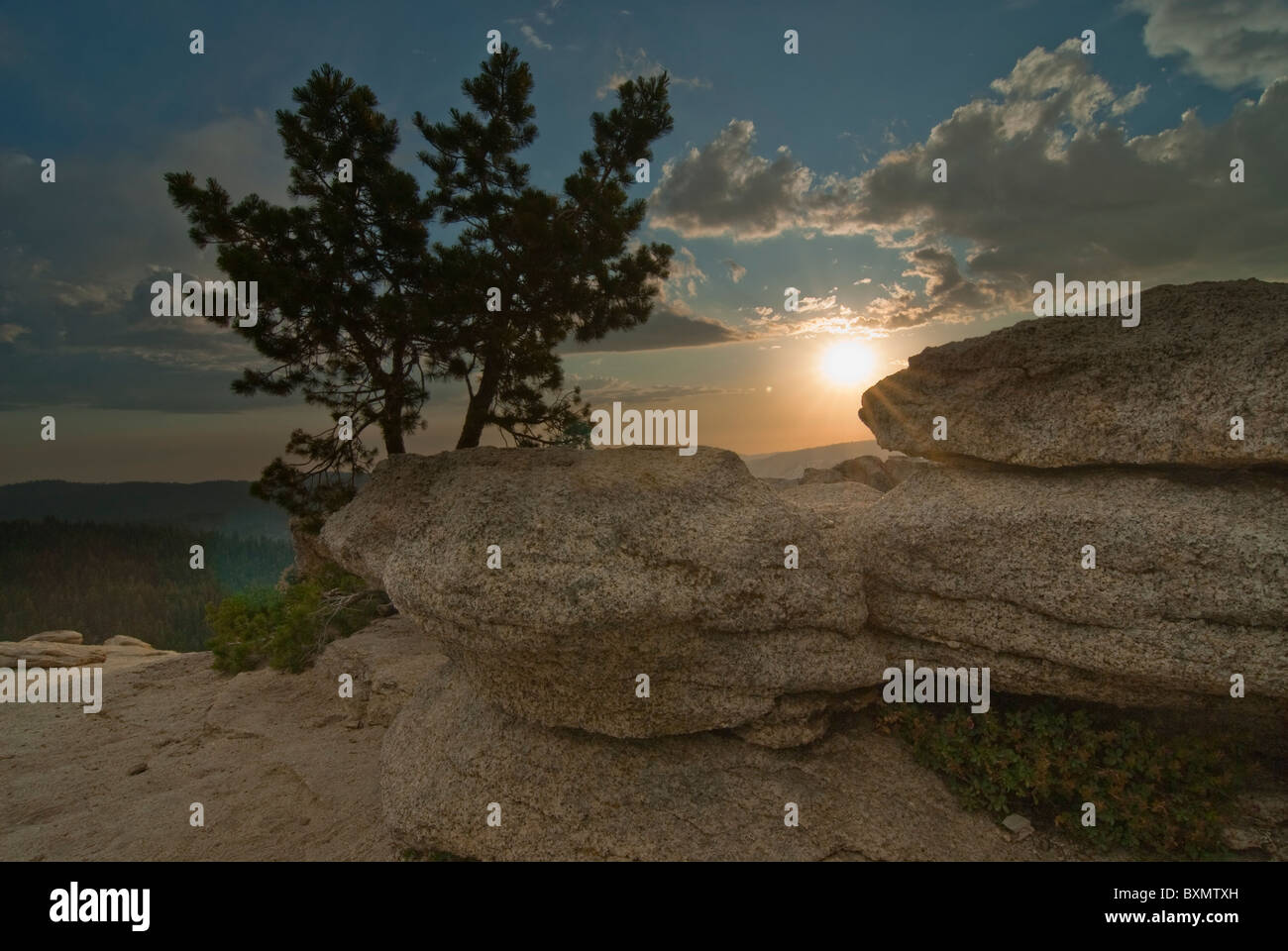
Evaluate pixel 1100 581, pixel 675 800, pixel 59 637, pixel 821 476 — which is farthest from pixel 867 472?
pixel 59 637

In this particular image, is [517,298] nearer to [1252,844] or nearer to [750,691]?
[750,691]

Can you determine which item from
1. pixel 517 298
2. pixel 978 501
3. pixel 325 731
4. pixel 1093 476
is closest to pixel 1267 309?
pixel 1093 476

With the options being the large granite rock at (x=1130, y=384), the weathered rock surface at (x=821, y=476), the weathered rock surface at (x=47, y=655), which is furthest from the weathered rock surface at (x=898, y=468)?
the weathered rock surface at (x=47, y=655)

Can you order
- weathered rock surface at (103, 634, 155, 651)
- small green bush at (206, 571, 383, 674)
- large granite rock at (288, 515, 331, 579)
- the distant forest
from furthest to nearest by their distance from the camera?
the distant forest < weathered rock surface at (103, 634, 155, 651) < large granite rock at (288, 515, 331, 579) < small green bush at (206, 571, 383, 674)

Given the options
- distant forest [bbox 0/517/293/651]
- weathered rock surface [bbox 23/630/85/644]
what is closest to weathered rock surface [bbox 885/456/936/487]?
weathered rock surface [bbox 23/630/85/644]

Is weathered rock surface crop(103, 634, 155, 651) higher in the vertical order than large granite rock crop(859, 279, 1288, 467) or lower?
lower

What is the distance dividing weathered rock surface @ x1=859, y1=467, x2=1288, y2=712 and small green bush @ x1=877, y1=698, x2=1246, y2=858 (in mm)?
578

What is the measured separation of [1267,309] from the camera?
8.56m

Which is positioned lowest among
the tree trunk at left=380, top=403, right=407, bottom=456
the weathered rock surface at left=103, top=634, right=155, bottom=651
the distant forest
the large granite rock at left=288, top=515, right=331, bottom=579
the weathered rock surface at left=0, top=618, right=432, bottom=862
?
the distant forest

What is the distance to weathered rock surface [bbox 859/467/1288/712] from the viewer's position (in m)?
7.79

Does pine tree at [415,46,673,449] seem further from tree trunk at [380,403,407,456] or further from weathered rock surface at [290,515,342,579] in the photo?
weathered rock surface at [290,515,342,579]

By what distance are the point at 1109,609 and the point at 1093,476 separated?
205 centimetres

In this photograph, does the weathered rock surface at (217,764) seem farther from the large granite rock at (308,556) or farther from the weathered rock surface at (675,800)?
the large granite rock at (308,556)

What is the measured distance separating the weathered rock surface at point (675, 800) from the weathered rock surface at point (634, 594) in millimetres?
535
